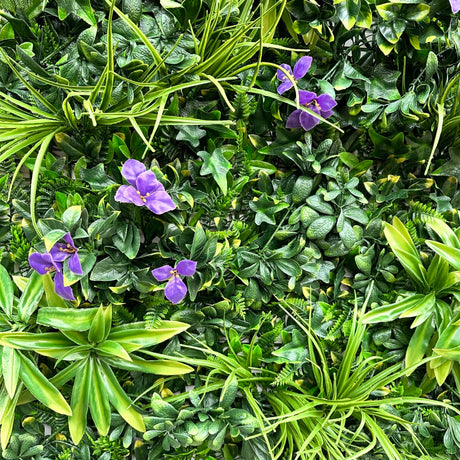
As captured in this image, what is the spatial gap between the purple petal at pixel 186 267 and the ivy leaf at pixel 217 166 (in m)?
0.20

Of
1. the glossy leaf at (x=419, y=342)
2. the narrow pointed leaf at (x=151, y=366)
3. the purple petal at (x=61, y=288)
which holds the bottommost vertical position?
the narrow pointed leaf at (x=151, y=366)

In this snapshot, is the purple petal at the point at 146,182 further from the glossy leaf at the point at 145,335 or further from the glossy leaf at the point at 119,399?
the glossy leaf at the point at 119,399

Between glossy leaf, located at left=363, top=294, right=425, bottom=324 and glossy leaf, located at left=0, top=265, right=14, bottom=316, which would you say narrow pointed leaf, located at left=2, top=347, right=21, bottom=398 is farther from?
glossy leaf, located at left=363, top=294, right=425, bottom=324

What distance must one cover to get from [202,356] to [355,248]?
482 mm

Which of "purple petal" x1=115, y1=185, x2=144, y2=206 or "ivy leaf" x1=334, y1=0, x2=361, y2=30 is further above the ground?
"ivy leaf" x1=334, y1=0, x2=361, y2=30

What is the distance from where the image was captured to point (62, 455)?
3.27 ft

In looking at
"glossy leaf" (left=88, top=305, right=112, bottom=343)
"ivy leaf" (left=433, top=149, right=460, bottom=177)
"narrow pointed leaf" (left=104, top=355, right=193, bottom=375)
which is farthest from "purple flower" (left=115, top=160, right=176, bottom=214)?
"ivy leaf" (left=433, top=149, right=460, bottom=177)

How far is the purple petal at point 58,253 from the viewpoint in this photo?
0.88 metres

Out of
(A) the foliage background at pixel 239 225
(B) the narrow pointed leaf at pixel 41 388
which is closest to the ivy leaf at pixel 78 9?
(A) the foliage background at pixel 239 225

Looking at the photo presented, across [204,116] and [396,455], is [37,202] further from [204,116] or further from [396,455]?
[396,455]

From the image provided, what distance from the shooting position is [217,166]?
39.8 inches

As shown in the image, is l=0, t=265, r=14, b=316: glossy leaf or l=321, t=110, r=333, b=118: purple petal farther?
l=321, t=110, r=333, b=118: purple petal

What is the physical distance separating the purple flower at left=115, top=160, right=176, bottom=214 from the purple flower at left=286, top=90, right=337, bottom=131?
0.39m

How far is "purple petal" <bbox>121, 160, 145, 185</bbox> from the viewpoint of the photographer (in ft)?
2.96
